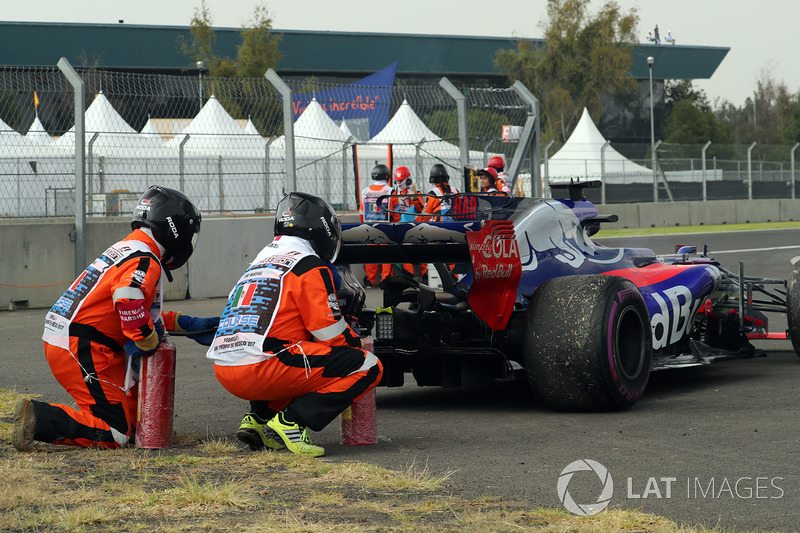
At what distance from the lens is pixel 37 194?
543 inches

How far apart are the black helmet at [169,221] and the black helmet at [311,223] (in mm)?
570

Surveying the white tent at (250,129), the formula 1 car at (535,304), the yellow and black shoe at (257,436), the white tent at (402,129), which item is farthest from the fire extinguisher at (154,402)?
the white tent at (402,129)

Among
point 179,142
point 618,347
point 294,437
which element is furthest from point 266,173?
point 294,437

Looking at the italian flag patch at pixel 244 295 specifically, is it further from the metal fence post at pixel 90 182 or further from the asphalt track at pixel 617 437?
the metal fence post at pixel 90 182

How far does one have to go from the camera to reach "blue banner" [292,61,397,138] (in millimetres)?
15820

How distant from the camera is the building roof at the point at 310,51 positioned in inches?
2153

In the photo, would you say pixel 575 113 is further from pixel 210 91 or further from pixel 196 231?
pixel 196 231

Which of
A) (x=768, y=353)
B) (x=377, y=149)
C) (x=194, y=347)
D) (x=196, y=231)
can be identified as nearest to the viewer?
(x=196, y=231)

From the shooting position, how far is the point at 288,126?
45.7 ft

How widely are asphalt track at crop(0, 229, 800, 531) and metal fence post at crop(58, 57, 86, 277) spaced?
4.56m

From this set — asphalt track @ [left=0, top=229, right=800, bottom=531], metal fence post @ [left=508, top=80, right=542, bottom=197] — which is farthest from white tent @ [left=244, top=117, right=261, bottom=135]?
asphalt track @ [left=0, top=229, right=800, bottom=531]

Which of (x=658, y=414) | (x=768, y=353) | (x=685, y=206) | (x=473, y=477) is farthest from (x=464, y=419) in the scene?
(x=685, y=206)

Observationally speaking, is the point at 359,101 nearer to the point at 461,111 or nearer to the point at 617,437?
the point at 461,111

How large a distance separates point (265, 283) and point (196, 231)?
0.80m
